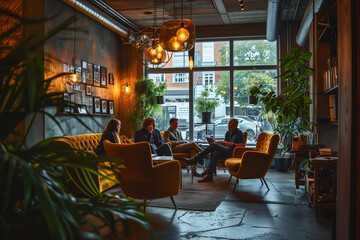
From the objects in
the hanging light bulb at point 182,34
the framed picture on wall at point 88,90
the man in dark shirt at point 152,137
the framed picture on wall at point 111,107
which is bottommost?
the man in dark shirt at point 152,137

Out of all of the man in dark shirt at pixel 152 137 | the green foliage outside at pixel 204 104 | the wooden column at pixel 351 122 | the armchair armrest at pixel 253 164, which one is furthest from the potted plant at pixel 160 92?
the wooden column at pixel 351 122

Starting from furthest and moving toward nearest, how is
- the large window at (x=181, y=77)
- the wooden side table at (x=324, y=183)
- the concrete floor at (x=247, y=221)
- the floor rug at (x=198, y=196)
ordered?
1. the large window at (x=181, y=77)
2. the floor rug at (x=198, y=196)
3. the wooden side table at (x=324, y=183)
4. the concrete floor at (x=247, y=221)

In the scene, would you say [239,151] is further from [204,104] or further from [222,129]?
[204,104]

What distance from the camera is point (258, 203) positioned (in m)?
4.98

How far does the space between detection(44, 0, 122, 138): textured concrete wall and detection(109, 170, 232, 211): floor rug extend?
193cm

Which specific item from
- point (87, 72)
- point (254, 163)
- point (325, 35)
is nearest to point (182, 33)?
point (325, 35)

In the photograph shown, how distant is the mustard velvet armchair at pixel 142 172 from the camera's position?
4.06 m

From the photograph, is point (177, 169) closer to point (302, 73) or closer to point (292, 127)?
point (302, 73)

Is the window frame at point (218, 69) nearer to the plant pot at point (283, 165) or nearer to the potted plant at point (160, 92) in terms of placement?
the potted plant at point (160, 92)

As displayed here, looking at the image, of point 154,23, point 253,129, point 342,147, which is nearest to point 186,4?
point 154,23

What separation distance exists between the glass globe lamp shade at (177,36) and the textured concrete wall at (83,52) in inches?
66.7

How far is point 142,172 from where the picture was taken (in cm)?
413

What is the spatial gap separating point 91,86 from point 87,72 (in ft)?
1.18

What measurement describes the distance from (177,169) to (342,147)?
2817 mm
